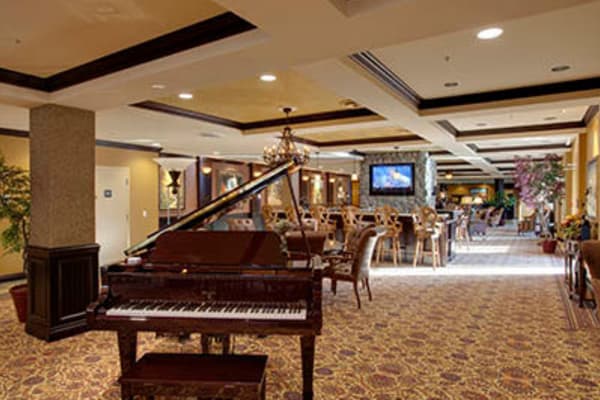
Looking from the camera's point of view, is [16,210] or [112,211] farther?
[112,211]

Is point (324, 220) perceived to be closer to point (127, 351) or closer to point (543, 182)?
point (543, 182)

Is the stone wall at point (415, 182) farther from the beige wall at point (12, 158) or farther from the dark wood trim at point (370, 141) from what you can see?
the beige wall at point (12, 158)

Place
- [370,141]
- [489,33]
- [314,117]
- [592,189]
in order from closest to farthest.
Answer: [489,33] < [592,189] < [314,117] < [370,141]

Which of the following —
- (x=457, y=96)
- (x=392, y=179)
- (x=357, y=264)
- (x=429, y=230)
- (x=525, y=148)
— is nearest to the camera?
(x=357, y=264)

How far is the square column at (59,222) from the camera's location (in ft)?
13.2

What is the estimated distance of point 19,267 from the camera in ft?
23.3

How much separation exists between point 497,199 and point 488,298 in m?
19.6

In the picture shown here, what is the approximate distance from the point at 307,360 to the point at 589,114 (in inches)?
267

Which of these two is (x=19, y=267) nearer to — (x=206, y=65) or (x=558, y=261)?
(x=206, y=65)

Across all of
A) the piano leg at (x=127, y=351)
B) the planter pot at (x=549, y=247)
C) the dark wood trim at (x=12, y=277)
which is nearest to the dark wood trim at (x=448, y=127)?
the planter pot at (x=549, y=247)

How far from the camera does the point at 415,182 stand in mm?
12461

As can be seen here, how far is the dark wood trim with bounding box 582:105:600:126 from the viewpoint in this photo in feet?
19.9

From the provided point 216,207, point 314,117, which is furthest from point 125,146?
point 216,207

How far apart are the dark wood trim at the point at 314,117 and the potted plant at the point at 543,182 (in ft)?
20.8
